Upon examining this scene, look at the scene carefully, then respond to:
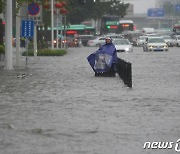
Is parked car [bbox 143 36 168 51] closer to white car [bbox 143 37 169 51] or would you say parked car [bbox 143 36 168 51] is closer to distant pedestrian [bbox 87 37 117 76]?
white car [bbox 143 37 169 51]

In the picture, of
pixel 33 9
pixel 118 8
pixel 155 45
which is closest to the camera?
pixel 33 9

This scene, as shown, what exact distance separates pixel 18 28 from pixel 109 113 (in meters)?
18.1

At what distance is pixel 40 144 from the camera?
9.84 m

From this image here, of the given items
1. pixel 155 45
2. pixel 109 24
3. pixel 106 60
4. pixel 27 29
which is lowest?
pixel 155 45

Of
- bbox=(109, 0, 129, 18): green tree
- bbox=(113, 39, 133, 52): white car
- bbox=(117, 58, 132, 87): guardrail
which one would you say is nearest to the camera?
bbox=(117, 58, 132, 87): guardrail

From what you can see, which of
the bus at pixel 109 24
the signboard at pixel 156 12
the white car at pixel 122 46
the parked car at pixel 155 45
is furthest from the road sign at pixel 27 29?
the signboard at pixel 156 12

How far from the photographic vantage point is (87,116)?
13.0 meters

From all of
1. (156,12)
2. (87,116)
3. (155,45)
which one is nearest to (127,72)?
(87,116)

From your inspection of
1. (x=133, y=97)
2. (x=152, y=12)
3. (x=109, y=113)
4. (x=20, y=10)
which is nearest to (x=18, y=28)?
(x=20, y=10)

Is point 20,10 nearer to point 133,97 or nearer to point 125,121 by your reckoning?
point 133,97

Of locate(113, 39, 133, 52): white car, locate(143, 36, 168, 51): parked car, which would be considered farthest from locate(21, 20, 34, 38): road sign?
locate(143, 36, 168, 51): parked car

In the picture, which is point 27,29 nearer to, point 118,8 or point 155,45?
point 155,45

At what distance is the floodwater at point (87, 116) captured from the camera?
979cm

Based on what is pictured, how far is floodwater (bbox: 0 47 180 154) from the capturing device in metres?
9.79
